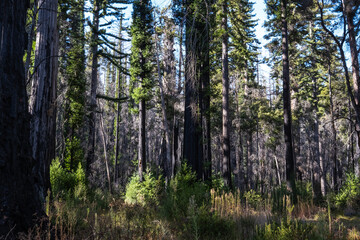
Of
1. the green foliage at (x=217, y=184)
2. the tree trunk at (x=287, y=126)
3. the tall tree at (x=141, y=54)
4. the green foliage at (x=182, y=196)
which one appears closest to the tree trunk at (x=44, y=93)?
the green foliage at (x=182, y=196)

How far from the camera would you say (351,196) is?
1163 centimetres

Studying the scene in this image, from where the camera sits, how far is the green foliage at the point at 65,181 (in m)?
10.3

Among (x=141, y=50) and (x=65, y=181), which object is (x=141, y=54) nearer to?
(x=141, y=50)

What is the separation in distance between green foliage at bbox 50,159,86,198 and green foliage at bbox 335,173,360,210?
11684mm

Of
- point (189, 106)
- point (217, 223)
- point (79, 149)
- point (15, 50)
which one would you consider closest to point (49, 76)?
point (15, 50)

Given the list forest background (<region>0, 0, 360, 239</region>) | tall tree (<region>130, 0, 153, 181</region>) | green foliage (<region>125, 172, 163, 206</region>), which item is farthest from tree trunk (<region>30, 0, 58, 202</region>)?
tall tree (<region>130, 0, 153, 181</region>)

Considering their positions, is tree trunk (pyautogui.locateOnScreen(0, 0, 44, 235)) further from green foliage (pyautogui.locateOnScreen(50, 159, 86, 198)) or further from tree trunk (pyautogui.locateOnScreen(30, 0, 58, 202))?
green foliage (pyautogui.locateOnScreen(50, 159, 86, 198))

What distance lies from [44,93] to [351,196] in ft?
44.1

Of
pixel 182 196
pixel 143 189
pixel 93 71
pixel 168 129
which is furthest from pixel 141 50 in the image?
pixel 182 196

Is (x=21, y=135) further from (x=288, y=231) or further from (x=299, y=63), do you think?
(x=299, y=63)

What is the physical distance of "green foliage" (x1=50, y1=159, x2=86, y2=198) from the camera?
1030 cm

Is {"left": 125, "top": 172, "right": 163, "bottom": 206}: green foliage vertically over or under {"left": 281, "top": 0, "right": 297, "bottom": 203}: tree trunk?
under

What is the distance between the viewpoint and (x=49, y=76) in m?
6.61

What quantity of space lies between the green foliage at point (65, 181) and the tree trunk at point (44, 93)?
372 centimetres
